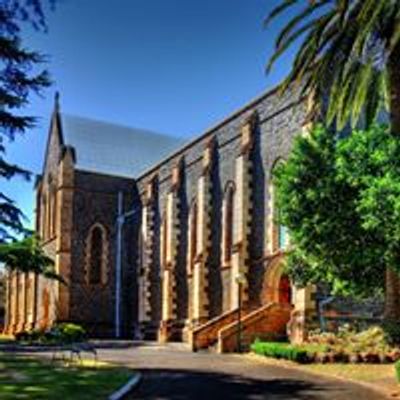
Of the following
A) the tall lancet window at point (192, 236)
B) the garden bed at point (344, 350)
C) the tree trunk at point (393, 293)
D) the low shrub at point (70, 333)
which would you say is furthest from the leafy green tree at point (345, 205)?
the tall lancet window at point (192, 236)

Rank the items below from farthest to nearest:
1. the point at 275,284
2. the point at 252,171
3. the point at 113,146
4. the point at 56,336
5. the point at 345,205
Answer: the point at 113,146
the point at 56,336
the point at 252,171
the point at 275,284
the point at 345,205

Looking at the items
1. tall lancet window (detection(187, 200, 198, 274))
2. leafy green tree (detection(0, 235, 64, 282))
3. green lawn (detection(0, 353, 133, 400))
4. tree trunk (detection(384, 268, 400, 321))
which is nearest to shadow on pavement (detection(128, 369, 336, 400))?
green lawn (detection(0, 353, 133, 400))

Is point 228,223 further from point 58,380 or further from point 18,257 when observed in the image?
point 58,380

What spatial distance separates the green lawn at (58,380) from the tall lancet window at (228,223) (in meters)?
15.4

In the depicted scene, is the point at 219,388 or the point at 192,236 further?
the point at 192,236

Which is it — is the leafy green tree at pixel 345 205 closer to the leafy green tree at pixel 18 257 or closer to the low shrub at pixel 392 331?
the low shrub at pixel 392 331

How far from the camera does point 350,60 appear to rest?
2017 centimetres

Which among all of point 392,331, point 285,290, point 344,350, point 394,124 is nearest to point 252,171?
point 285,290

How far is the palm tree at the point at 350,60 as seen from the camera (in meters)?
19.3

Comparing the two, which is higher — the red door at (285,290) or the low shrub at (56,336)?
the red door at (285,290)

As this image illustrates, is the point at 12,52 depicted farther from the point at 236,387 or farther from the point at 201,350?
the point at 201,350

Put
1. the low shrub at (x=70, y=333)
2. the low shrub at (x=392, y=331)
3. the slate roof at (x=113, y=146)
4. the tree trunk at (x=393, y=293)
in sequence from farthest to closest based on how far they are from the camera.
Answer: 1. the slate roof at (x=113, y=146)
2. the low shrub at (x=70, y=333)
3. the low shrub at (x=392, y=331)
4. the tree trunk at (x=393, y=293)

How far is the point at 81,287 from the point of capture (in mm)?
48938

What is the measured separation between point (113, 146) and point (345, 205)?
3573 centimetres
